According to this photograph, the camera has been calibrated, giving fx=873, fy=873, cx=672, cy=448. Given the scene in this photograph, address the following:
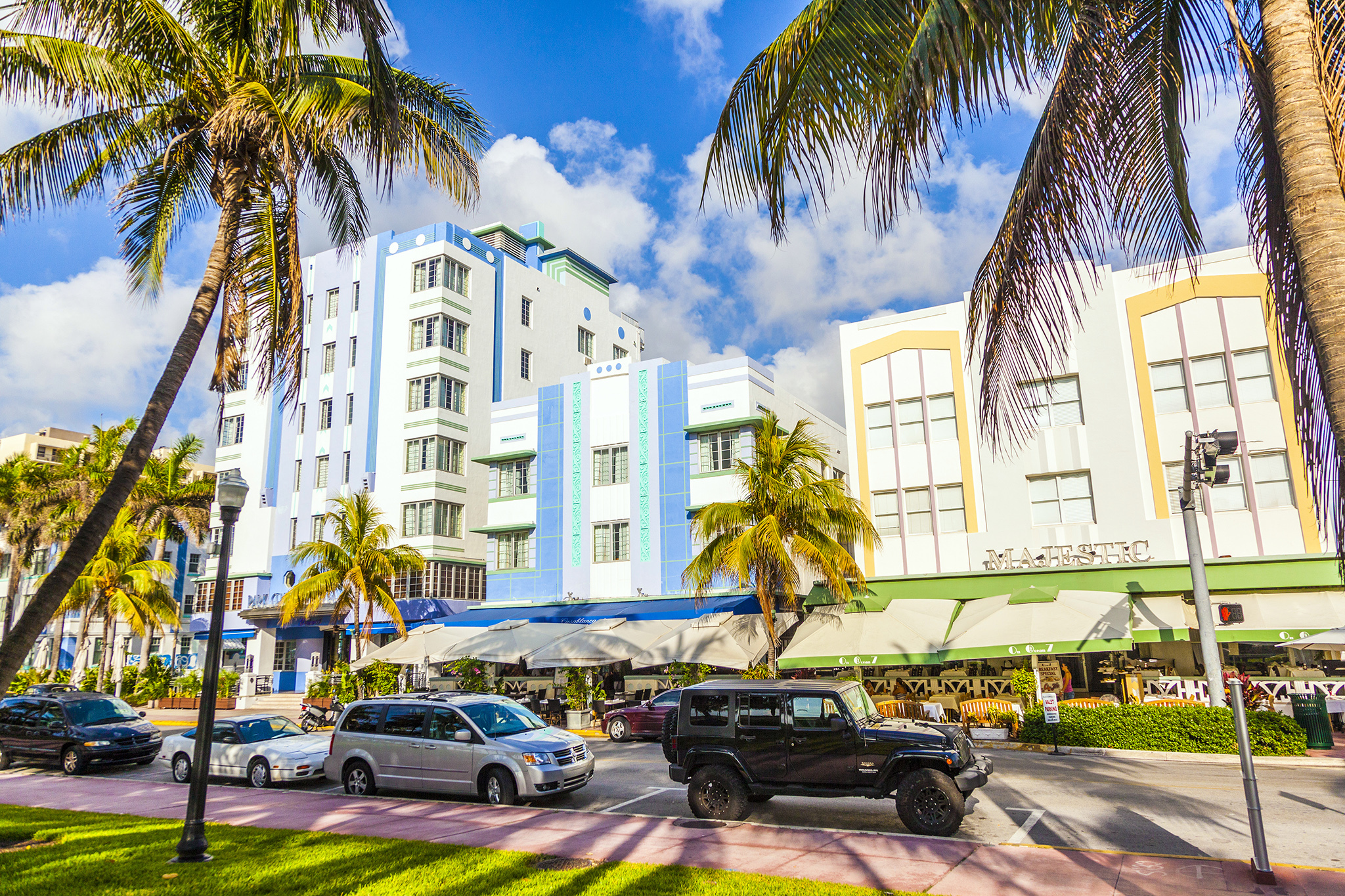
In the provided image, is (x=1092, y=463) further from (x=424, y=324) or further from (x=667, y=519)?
(x=424, y=324)

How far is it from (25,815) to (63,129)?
10.3 metres

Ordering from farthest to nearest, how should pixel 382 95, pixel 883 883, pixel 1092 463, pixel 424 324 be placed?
1. pixel 424 324
2. pixel 1092 463
3. pixel 382 95
4. pixel 883 883

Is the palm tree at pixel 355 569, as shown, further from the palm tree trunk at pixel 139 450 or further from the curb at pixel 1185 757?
the curb at pixel 1185 757

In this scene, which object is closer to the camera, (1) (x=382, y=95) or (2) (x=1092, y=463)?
(1) (x=382, y=95)

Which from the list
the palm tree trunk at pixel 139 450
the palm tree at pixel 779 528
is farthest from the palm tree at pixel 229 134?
the palm tree at pixel 779 528

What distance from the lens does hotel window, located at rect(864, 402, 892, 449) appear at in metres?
30.0

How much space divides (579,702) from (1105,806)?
60.4 ft

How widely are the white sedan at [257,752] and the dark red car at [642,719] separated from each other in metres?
8.64

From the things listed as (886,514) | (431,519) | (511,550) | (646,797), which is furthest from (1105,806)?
(431,519)

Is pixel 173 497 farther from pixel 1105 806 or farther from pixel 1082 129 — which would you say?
pixel 1082 129

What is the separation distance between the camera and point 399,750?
15.1 metres

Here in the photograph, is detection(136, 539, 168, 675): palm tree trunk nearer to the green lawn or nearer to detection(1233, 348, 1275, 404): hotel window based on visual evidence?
the green lawn

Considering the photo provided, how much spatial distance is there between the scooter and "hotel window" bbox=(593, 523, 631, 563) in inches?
419

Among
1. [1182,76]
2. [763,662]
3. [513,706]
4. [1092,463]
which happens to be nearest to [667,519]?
[763,662]
